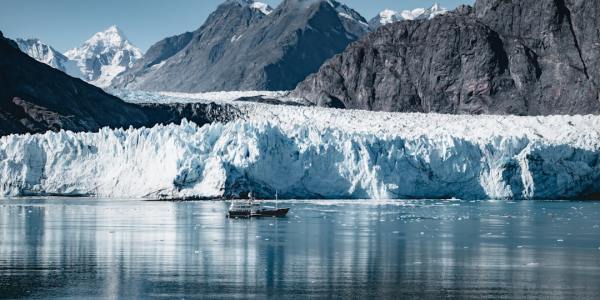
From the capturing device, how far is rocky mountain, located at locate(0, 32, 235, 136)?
68875mm

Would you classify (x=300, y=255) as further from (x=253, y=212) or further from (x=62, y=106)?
(x=62, y=106)

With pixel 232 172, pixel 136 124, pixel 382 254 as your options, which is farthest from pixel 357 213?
pixel 136 124

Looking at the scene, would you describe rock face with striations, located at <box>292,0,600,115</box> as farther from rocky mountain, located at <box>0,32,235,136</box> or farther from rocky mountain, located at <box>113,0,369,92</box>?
rocky mountain, located at <box>113,0,369,92</box>

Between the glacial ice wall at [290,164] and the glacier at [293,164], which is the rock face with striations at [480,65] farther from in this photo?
the glacial ice wall at [290,164]

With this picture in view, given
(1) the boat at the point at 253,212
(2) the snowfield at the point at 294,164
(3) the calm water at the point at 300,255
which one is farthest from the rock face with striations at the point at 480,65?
(1) the boat at the point at 253,212

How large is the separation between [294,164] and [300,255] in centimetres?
2418

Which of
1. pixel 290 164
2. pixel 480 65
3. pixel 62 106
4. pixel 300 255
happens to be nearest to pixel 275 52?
pixel 480 65

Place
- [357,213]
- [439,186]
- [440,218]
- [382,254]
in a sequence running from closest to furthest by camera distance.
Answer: [382,254]
[440,218]
[357,213]
[439,186]

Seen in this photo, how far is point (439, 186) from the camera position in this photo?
48.3m

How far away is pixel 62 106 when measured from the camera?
240 ft

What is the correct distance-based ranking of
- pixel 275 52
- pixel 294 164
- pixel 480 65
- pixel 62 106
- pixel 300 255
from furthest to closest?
pixel 275 52 < pixel 480 65 < pixel 62 106 < pixel 294 164 < pixel 300 255

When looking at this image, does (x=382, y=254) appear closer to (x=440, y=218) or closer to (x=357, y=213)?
(x=440, y=218)

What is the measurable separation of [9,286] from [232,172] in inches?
1095

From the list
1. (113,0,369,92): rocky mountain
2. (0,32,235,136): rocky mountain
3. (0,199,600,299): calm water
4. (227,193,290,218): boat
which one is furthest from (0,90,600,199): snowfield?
(113,0,369,92): rocky mountain
